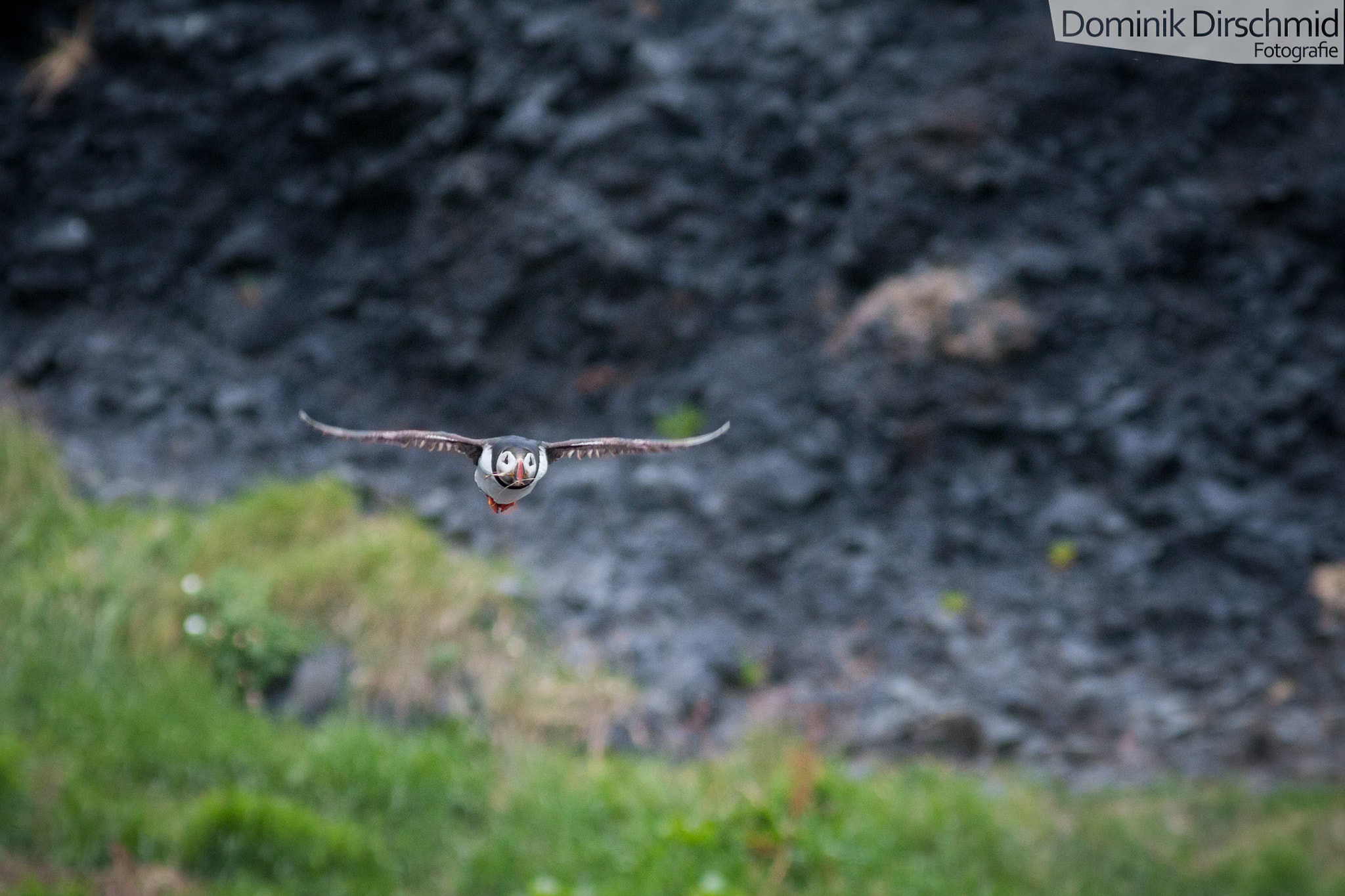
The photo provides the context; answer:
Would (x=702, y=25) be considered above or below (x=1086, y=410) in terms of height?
above

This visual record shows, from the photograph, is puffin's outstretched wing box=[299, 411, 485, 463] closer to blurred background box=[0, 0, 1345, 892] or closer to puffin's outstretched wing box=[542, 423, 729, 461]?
puffin's outstretched wing box=[542, 423, 729, 461]

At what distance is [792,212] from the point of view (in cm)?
667

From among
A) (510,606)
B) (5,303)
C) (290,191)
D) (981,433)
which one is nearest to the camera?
(290,191)

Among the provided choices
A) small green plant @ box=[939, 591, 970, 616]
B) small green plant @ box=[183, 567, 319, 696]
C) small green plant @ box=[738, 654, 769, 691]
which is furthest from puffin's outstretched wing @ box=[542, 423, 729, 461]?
small green plant @ box=[939, 591, 970, 616]

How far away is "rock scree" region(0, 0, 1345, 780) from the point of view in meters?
6.04

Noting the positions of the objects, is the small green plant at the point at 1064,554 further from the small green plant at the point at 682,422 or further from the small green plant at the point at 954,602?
the small green plant at the point at 682,422

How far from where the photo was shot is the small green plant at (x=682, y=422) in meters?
4.55

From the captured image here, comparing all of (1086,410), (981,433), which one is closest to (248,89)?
(981,433)

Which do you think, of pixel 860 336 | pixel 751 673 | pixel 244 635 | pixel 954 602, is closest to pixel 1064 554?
pixel 954 602

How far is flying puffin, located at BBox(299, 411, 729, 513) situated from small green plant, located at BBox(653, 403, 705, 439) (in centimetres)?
336

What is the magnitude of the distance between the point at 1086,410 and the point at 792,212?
7.58 feet

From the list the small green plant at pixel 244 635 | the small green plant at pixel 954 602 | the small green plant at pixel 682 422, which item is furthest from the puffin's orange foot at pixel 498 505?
the small green plant at pixel 954 602

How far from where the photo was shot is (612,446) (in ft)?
1.94

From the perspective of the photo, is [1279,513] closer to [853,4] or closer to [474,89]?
[853,4]
